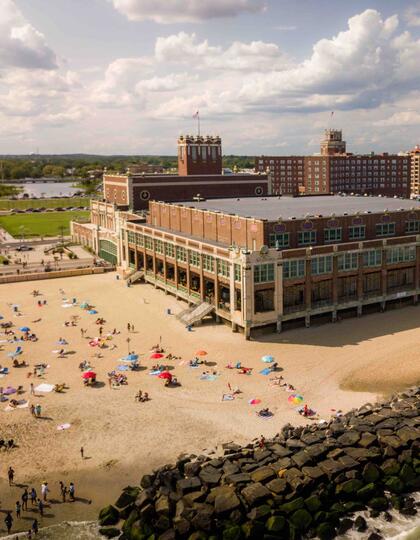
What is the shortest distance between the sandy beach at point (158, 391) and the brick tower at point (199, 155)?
192 feet

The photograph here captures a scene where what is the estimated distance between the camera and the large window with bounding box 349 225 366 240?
269ft

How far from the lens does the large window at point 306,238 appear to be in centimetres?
7731

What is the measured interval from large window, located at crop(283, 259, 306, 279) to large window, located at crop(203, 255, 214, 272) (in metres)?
10.9

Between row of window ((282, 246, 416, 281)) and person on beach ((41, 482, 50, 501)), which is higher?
row of window ((282, 246, 416, 281))

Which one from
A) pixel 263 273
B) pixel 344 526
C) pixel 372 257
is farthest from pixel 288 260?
pixel 344 526

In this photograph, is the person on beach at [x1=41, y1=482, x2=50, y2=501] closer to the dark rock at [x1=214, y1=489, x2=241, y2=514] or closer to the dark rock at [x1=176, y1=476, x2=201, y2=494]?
the dark rock at [x1=176, y1=476, x2=201, y2=494]

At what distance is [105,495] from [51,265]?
90.0m

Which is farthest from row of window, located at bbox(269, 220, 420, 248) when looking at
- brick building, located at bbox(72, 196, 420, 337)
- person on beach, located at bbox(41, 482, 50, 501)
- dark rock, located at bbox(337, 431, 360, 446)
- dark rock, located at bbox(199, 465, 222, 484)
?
person on beach, located at bbox(41, 482, 50, 501)

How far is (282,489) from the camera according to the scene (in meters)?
38.3

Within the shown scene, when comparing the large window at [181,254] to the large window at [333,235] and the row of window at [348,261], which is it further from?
the large window at [333,235]

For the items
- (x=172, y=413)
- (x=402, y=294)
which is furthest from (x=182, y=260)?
(x=172, y=413)

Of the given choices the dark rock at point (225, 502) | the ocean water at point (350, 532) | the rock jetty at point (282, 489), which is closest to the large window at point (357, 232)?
the rock jetty at point (282, 489)

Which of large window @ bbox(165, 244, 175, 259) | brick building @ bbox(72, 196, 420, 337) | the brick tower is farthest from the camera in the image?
the brick tower

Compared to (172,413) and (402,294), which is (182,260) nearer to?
(402,294)
